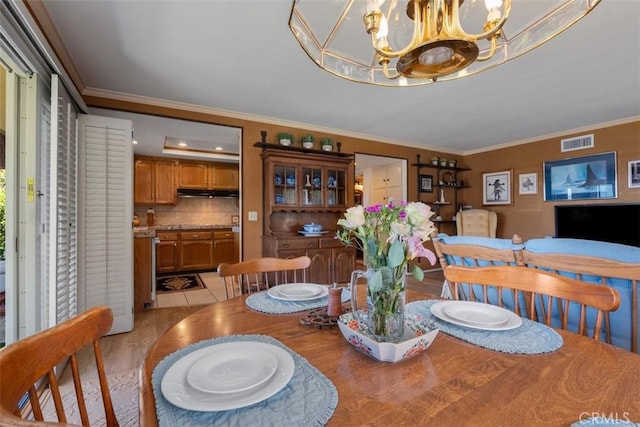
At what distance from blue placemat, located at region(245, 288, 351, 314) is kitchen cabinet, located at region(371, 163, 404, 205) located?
3934 mm

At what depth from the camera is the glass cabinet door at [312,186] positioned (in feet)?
12.3

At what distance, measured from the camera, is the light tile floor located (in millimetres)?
3518

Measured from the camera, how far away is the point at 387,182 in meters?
5.66

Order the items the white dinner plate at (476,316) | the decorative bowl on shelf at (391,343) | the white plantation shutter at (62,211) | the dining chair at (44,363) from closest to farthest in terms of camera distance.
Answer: the dining chair at (44,363) < the decorative bowl on shelf at (391,343) < the white dinner plate at (476,316) < the white plantation shutter at (62,211)

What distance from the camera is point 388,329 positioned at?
0.84m

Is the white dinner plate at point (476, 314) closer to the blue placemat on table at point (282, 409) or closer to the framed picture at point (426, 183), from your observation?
the blue placemat on table at point (282, 409)

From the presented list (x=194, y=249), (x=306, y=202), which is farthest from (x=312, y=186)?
(x=194, y=249)

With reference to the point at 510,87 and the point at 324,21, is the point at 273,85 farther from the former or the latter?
→ the point at 510,87

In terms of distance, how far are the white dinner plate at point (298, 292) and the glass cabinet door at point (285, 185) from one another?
2.27m

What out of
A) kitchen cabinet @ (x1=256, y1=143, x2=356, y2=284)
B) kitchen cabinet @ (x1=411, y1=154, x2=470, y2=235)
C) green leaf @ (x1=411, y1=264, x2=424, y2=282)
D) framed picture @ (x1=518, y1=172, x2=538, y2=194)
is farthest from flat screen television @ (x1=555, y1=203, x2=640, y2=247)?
green leaf @ (x1=411, y1=264, x2=424, y2=282)

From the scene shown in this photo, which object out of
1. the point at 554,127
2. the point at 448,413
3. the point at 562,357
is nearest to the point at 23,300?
the point at 448,413

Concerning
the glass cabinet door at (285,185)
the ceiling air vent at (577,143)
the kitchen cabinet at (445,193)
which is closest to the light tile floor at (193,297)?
the glass cabinet door at (285,185)

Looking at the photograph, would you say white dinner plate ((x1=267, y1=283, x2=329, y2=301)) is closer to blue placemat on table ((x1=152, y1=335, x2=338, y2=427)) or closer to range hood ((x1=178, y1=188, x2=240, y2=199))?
blue placemat on table ((x1=152, y1=335, x2=338, y2=427))

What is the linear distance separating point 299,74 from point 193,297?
2.99 m
